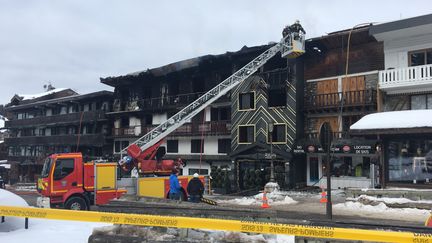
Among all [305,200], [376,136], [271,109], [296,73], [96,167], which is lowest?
[305,200]

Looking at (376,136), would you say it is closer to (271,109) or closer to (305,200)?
(305,200)

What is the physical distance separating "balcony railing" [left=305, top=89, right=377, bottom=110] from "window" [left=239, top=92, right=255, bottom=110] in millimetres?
5205

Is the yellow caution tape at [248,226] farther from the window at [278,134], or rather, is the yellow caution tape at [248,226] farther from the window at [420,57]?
the window at [278,134]

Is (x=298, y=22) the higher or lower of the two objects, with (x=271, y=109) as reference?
higher

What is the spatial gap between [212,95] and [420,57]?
15.2 m

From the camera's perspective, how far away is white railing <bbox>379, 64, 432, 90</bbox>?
2675 cm

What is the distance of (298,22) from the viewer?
105 ft

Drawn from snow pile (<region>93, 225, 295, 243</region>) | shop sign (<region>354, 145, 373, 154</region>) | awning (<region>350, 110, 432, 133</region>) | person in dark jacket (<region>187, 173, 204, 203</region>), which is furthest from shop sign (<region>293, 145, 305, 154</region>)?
snow pile (<region>93, 225, 295, 243</region>)

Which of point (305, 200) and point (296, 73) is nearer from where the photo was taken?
point (305, 200)

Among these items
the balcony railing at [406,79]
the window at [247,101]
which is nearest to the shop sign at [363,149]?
the balcony railing at [406,79]

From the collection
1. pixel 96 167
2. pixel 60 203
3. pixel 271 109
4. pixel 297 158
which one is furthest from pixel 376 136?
pixel 60 203

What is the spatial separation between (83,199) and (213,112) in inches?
962

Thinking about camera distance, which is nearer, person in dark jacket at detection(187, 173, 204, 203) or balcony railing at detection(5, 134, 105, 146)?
person in dark jacket at detection(187, 173, 204, 203)

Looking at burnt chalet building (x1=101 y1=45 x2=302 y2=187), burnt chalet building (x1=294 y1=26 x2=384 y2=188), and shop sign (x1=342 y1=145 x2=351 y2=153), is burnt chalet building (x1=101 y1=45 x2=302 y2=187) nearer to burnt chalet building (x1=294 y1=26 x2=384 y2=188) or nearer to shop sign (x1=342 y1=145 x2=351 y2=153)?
burnt chalet building (x1=294 y1=26 x2=384 y2=188)
